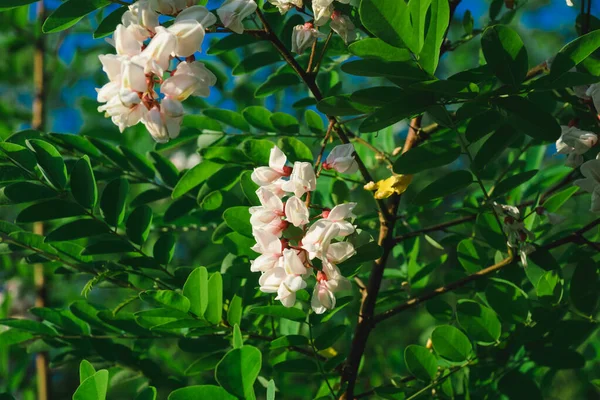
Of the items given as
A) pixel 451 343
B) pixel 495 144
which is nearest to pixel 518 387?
pixel 451 343

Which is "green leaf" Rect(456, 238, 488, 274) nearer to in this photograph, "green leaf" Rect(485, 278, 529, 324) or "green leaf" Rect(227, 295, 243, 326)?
"green leaf" Rect(485, 278, 529, 324)

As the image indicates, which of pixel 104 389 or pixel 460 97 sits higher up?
pixel 460 97

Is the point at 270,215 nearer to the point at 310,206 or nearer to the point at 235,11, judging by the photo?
the point at 310,206

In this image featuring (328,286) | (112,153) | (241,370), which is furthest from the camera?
(112,153)

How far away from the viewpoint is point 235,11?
745mm

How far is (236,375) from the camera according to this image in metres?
0.65

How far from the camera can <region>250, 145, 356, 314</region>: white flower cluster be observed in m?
0.72

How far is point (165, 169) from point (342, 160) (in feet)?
1.33

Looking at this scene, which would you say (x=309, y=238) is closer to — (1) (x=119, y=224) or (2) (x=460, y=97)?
(2) (x=460, y=97)

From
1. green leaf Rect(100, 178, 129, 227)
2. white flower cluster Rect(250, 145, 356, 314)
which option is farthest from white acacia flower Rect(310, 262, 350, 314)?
green leaf Rect(100, 178, 129, 227)

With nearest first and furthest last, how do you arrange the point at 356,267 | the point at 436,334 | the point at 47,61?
the point at 356,267, the point at 436,334, the point at 47,61

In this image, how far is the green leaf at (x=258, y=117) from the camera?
1.05 metres

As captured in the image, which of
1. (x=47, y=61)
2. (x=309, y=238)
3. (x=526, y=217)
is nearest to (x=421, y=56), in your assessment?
(x=309, y=238)

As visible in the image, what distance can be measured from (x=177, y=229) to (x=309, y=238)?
0.59 m
